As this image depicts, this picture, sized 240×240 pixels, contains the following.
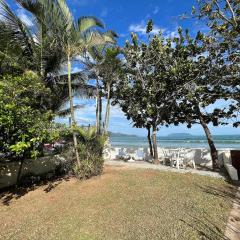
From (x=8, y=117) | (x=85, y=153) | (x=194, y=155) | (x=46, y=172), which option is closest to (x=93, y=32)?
(x=85, y=153)

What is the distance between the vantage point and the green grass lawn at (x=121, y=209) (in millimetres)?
5062

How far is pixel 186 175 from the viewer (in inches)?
391

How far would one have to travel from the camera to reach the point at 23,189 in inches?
343

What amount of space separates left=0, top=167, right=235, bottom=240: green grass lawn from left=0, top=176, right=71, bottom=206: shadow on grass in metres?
0.07

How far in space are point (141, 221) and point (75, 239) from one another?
4.82 ft

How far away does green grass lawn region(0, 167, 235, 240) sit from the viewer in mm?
5062

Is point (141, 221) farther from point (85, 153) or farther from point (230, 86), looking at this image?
point (230, 86)

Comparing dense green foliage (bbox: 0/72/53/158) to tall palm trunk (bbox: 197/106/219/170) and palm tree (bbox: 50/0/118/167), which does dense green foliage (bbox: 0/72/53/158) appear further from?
tall palm trunk (bbox: 197/106/219/170)

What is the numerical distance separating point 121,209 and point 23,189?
409 cm

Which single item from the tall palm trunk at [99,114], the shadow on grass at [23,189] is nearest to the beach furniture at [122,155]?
the tall palm trunk at [99,114]

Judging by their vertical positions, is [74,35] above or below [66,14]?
below

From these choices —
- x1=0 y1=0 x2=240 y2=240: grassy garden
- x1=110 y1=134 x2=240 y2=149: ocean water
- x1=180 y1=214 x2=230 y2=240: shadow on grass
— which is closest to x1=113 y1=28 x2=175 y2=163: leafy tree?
x1=0 y1=0 x2=240 y2=240: grassy garden

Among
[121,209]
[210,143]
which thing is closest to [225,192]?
[121,209]

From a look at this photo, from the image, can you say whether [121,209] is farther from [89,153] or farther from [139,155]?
[139,155]
